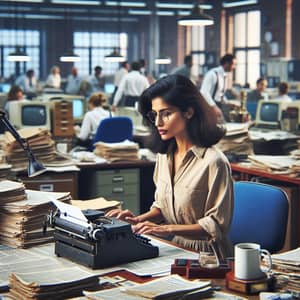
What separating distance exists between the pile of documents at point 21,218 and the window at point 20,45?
18995mm

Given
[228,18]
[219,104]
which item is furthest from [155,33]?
[219,104]

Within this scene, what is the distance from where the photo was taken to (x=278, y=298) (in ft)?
7.31

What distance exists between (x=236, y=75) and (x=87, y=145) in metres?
11.8

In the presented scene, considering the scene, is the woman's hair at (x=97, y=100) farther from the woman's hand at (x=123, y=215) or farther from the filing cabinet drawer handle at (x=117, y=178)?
the woman's hand at (x=123, y=215)

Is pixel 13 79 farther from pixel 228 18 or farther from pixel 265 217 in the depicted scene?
pixel 265 217

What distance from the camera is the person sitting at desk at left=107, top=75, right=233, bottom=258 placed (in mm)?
3197

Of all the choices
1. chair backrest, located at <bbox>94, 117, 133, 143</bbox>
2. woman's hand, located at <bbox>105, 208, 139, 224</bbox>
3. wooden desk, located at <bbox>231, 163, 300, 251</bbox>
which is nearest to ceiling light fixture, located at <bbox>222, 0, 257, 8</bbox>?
A: chair backrest, located at <bbox>94, 117, 133, 143</bbox>

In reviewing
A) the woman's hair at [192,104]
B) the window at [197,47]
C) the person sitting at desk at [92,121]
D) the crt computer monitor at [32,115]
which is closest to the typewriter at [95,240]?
the woman's hair at [192,104]

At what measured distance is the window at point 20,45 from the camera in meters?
22.2

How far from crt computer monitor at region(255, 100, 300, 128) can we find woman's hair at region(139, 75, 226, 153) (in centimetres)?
557

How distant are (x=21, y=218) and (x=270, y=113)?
255 inches

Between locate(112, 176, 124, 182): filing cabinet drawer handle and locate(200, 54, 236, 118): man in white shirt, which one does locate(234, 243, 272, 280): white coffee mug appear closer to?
locate(112, 176, 124, 182): filing cabinet drawer handle

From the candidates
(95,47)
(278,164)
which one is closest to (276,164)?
(278,164)

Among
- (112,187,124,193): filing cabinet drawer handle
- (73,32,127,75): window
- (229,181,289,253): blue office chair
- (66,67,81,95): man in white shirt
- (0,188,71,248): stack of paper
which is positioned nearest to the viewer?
(0,188,71,248): stack of paper
